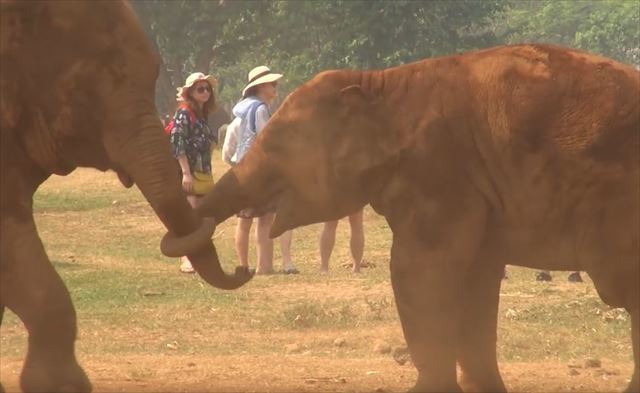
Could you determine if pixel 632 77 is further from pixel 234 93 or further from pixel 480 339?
pixel 234 93

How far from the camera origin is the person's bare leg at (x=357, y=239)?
15414mm

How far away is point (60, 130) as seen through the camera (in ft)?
23.8

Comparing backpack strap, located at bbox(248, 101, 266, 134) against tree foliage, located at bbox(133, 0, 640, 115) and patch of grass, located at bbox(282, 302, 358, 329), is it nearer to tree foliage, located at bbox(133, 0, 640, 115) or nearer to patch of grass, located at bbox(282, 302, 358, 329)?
patch of grass, located at bbox(282, 302, 358, 329)

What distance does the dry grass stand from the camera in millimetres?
9633

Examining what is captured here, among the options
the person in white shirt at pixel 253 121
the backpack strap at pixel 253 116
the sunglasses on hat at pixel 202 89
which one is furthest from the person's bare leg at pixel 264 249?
the sunglasses on hat at pixel 202 89


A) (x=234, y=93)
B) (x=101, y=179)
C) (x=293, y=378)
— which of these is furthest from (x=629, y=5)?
(x=293, y=378)

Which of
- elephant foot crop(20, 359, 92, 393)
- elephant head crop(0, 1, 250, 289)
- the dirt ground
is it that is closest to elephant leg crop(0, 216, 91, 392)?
elephant foot crop(20, 359, 92, 393)

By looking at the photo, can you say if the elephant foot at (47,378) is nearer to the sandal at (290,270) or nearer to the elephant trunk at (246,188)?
the elephant trunk at (246,188)

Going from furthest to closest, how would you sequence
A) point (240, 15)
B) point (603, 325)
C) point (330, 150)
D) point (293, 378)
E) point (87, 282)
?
point (240, 15) → point (87, 282) → point (603, 325) → point (293, 378) → point (330, 150)

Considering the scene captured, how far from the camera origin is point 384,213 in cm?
835

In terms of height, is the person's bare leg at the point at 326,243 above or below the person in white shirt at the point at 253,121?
below

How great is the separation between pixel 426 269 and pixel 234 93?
64486mm

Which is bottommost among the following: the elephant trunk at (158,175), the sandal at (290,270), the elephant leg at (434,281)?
the sandal at (290,270)

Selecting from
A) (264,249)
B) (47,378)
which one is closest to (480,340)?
(47,378)
